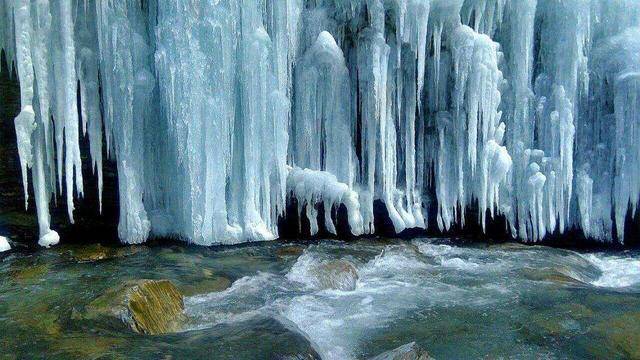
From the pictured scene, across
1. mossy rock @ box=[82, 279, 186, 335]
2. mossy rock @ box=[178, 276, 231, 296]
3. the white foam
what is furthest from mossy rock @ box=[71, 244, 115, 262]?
the white foam

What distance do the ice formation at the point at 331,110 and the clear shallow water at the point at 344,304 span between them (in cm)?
144

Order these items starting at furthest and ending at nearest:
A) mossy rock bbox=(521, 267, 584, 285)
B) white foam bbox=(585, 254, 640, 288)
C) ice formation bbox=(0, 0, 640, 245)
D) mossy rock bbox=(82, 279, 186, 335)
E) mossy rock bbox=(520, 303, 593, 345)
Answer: ice formation bbox=(0, 0, 640, 245), white foam bbox=(585, 254, 640, 288), mossy rock bbox=(521, 267, 584, 285), mossy rock bbox=(520, 303, 593, 345), mossy rock bbox=(82, 279, 186, 335)

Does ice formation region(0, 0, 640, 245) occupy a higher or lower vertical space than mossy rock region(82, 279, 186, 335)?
higher

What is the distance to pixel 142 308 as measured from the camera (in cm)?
640

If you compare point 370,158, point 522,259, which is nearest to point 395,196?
point 370,158

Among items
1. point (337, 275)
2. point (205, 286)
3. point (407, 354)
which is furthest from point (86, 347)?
point (337, 275)

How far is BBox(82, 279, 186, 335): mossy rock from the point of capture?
6070mm

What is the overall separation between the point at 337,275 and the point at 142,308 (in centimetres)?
437

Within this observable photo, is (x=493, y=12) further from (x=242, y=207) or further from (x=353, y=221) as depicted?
(x=242, y=207)

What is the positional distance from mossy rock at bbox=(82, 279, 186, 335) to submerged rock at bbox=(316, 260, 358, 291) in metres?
3.07

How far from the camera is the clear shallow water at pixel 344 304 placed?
18.8ft

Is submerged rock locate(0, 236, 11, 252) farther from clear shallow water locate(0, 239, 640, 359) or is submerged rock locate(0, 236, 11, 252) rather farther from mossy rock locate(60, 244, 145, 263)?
mossy rock locate(60, 244, 145, 263)

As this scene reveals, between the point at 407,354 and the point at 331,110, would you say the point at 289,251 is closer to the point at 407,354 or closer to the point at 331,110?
the point at 331,110

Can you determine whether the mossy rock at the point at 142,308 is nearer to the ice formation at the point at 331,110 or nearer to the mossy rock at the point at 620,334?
the ice formation at the point at 331,110
